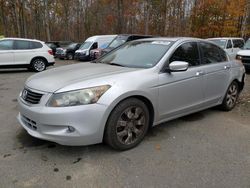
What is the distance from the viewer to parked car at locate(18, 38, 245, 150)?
121 inches

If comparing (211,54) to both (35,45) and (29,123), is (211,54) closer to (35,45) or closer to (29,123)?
(29,123)

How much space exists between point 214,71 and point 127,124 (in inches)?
85.1

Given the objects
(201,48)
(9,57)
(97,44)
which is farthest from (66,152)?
(97,44)

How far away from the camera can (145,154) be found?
11.2ft

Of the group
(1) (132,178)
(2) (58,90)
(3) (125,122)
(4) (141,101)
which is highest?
(2) (58,90)

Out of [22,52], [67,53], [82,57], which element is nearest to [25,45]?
[22,52]

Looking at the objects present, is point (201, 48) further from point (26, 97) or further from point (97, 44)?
point (97, 44)

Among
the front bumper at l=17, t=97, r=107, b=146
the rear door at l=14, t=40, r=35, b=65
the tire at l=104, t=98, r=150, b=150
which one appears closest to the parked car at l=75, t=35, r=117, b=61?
the rear door at l=14, t=40, r=35, b=65

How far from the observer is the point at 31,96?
11.0 feet

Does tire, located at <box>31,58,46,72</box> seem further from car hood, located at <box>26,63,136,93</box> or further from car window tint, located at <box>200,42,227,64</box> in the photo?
car window tint, located at <box>200,42,227,64</box>

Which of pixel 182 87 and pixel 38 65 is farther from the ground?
pixel 182 87

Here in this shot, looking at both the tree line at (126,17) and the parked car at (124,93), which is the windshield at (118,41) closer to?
the parked car at (124,93)

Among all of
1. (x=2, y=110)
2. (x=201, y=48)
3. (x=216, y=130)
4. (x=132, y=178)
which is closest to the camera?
(x=132, y=178)

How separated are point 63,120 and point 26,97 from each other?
821mm
